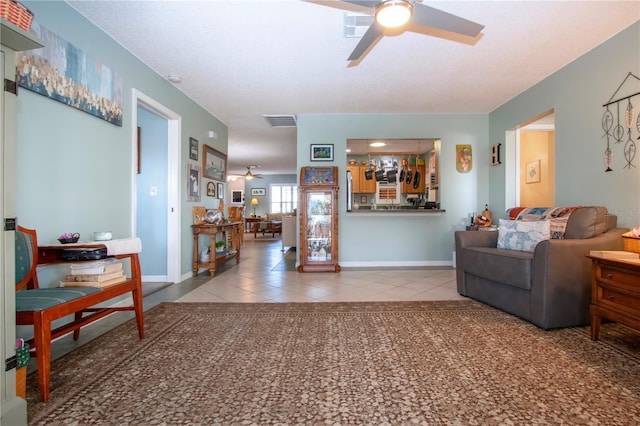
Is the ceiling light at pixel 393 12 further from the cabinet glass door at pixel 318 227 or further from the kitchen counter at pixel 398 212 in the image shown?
the kitchen counter at pixel 398 212

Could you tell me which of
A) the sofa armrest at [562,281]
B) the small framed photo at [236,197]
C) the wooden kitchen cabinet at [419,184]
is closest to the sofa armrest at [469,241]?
the sofa armrest at [562,281]

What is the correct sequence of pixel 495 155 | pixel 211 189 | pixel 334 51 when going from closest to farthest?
Answer: pixel 334 51 → pixel 495 155 → pixel 211 189

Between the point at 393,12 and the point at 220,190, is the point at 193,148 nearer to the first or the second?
the point at 220,190

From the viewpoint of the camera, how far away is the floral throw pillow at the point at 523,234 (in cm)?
250

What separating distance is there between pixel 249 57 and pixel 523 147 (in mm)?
5036

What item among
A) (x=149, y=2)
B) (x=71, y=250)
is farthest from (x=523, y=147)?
(x=71, y=250)

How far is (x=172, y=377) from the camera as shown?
154cm

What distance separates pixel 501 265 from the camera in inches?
95.8

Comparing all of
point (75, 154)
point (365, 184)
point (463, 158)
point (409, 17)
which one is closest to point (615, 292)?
point (409, 17)

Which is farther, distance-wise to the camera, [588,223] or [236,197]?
[236,197]

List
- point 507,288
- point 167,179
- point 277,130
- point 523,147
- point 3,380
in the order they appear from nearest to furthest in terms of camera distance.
A: point 3,380 < point 507,288 < point 167,179 < point 523,147 < point 277,130

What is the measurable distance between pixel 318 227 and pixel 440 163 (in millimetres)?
2248

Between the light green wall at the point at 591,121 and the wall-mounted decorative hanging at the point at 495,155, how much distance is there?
780 mm

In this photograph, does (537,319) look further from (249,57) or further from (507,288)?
(249,57)
